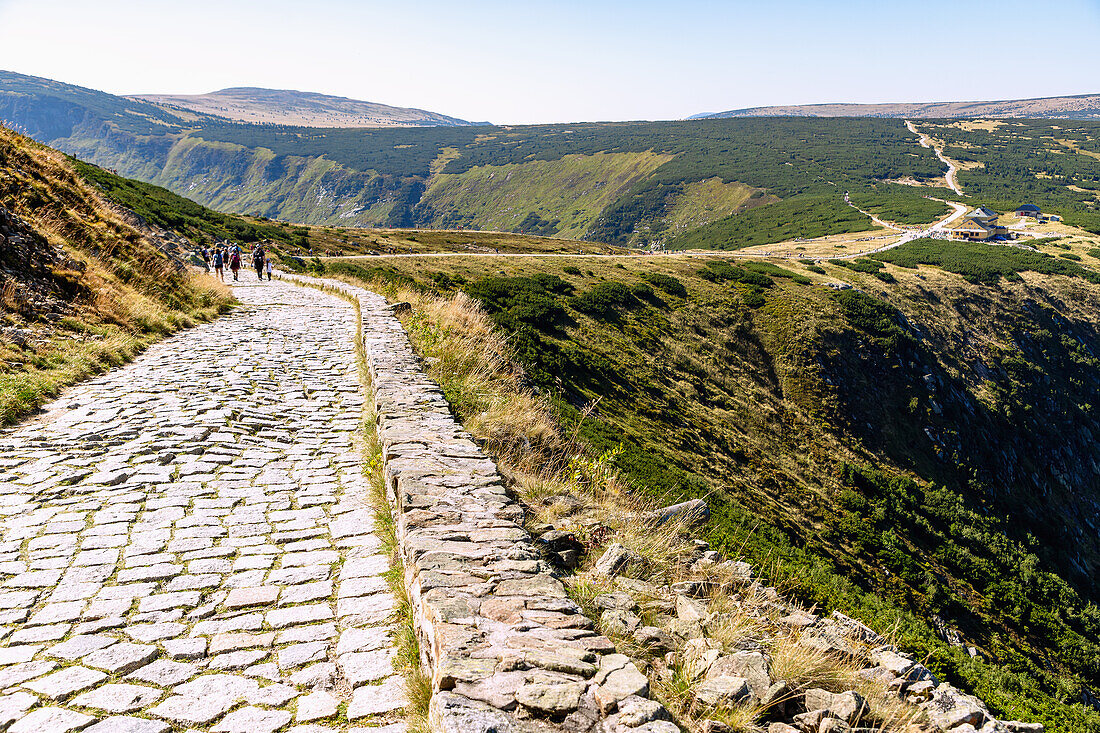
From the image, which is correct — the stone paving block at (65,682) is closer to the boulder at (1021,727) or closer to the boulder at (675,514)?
the boulder at (675,514)

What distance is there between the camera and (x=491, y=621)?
134 inches

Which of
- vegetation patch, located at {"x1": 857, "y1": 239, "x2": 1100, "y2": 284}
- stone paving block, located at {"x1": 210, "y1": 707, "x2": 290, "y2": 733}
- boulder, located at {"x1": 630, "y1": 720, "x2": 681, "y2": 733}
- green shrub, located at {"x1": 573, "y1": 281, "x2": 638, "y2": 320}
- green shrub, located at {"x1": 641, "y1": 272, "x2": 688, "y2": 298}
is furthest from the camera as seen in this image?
vegetation patch, located at {"x1": 857, "y1": 239, "x2": 1100, "y2": 284}

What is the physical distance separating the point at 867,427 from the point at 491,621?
32.4 m

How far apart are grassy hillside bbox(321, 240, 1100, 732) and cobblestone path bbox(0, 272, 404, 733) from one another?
558 centimetres

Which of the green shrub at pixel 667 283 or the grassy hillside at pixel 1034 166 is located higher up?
the grassy hillside at pixel 1034 166

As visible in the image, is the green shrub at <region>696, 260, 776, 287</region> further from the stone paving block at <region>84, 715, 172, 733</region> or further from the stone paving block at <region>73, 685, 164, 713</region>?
the stone paving block at <region>84, 715, 172, 733</region>

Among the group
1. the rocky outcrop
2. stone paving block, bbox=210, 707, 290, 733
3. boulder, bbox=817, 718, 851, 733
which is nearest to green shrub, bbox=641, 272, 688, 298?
the rocky outcrop

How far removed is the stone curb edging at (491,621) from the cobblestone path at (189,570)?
48 centimetres

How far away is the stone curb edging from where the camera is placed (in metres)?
2.75

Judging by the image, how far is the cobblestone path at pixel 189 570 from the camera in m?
3.16

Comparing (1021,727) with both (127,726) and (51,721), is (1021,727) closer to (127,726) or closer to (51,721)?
(127,726)

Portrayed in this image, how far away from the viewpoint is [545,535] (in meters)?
5.20

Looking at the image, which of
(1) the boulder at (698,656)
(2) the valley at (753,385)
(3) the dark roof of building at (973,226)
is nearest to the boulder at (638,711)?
(2) the valley at (753,385)

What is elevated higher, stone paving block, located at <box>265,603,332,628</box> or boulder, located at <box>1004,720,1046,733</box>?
stone paving block, located at <box>265,603,332,628</box>
